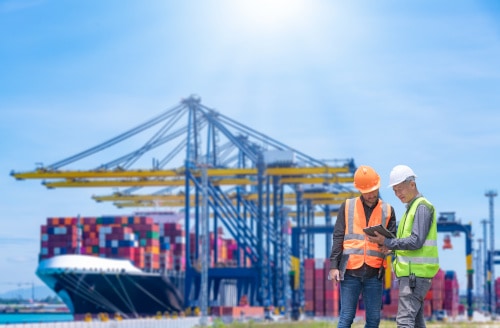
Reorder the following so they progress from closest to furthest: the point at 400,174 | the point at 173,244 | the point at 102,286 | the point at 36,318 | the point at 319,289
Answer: the point at 400,174
the point at 319,289
the point at 102,286
the point at 173,244
the point at 36,318

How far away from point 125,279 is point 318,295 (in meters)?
13.7

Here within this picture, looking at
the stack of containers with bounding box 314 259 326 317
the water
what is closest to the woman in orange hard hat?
the stack of containers with bounding box 314 259 326 317

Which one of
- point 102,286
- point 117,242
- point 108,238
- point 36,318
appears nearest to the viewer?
point 102,286

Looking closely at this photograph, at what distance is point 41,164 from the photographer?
2564 inches

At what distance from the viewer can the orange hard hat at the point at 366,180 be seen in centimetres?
705

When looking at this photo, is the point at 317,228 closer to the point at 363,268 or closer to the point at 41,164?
the point at 41,164

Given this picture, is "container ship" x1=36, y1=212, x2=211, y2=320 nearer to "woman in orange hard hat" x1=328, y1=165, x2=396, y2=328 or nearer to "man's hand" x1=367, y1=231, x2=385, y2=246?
"woman in orange hard hat" x1=328, y1=165, x2=396, y2=328

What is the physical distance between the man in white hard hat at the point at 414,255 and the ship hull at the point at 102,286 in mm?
53903

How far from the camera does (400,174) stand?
707 cm

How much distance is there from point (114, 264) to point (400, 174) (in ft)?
188

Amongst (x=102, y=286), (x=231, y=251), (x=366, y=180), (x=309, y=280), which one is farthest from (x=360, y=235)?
(x=231, y=251)

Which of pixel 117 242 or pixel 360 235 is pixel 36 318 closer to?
pixel 117 242

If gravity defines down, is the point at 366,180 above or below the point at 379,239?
above

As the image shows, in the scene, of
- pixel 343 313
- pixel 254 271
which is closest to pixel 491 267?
pixel 254 271
